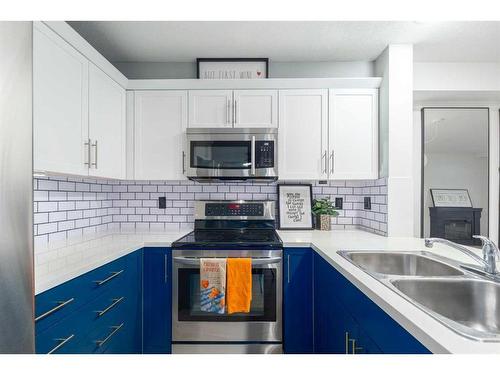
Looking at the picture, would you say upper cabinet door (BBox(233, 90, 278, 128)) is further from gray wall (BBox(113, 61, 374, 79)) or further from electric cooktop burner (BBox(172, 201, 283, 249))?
electric cooktop burner (BBox(172, 201, 283, 249))

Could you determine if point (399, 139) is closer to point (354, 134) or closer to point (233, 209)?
point (354, 134)

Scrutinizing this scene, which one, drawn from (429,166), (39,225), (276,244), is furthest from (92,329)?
(429,166)

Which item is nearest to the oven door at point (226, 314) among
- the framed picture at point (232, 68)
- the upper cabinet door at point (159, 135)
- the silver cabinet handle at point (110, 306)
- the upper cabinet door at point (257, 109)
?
the silver cabinet handle at point (110, 306)

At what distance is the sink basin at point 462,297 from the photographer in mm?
1143

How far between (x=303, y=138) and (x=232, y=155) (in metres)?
0.58

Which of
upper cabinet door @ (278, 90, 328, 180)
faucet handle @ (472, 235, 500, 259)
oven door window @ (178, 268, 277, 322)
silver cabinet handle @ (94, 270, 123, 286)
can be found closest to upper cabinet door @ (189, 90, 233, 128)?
upper cabinet door @ (278, 90, 328, 180)

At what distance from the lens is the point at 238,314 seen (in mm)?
1996

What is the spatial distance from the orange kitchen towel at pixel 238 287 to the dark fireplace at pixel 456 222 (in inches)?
69.4

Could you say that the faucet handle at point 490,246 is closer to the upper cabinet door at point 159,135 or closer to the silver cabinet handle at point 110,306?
the silver cabinet handle at point 110,306

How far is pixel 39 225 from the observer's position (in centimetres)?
181

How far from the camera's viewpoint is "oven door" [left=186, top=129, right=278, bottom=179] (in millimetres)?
2283

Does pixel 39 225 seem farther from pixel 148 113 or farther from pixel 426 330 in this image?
pixel 426 330

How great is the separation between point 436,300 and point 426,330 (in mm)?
609

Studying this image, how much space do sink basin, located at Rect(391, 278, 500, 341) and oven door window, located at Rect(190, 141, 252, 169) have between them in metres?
1.41
